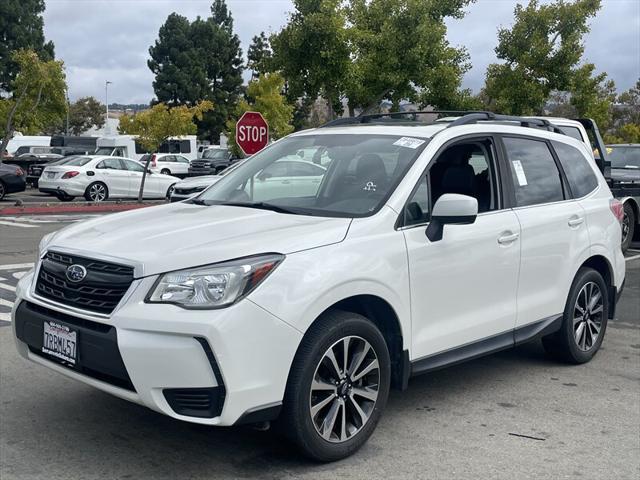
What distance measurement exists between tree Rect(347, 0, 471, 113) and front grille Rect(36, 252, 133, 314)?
1660cm

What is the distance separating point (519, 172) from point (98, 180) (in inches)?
797

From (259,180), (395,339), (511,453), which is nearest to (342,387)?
(395,339)

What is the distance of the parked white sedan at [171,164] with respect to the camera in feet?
116

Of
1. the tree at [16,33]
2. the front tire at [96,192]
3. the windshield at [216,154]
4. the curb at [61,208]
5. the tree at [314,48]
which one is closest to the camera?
the tree at [314,48]

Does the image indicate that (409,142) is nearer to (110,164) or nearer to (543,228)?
(543,228)

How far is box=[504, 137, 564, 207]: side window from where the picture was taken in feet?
17.9

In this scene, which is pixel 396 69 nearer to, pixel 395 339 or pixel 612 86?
pixel 395 339

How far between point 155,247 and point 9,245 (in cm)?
1006

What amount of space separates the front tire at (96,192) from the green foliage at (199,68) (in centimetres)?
3943

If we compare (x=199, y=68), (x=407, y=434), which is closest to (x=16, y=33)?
(x=199, y=68)

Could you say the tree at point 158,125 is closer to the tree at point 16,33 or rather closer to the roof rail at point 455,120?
the roof rail at point 455,120

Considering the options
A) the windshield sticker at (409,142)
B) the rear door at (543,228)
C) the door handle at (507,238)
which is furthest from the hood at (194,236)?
the rear door at (543,228)

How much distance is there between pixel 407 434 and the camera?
455 cm

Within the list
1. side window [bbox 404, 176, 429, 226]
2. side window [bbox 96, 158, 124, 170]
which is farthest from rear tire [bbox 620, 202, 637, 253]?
side window [bbox 96, 158, 124, 170]
